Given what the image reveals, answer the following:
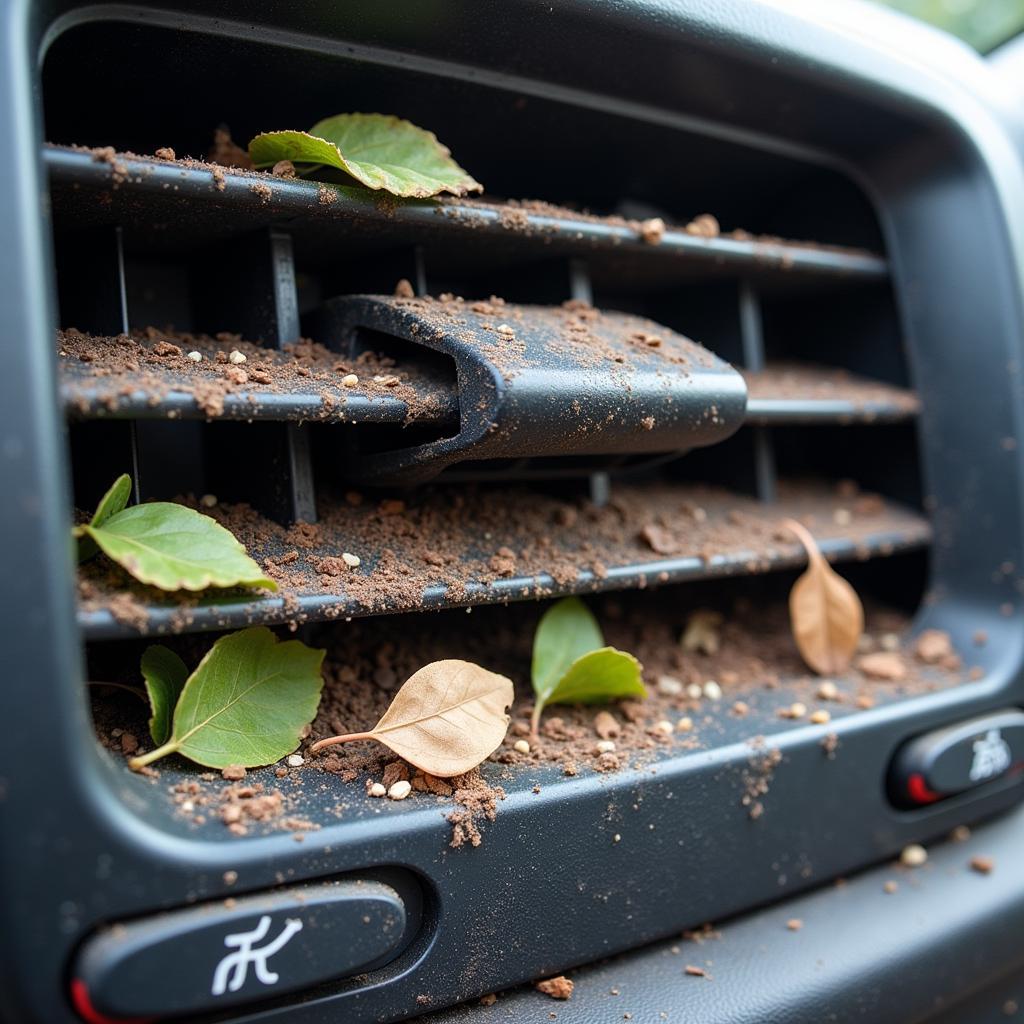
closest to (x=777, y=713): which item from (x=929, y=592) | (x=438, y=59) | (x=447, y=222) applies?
(x=929, y=592)

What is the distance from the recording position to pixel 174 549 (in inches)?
28.5

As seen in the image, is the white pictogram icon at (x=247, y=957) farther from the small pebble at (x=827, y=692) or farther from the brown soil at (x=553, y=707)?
the small pebble at (x=827, y=692)

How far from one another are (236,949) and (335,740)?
0.18 meters

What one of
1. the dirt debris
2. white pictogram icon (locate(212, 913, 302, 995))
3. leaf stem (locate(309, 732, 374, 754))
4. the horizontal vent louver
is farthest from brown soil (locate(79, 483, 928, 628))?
the dirt debris

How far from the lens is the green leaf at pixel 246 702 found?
788 millimetres

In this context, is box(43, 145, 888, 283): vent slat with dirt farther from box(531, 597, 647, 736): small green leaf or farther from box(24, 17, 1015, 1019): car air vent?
box(531, 597, 647, 736): small green leaf

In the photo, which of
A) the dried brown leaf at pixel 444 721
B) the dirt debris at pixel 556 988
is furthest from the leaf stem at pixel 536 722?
the dirt debris at pixel 556 988

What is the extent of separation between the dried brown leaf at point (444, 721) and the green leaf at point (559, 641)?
0.14m

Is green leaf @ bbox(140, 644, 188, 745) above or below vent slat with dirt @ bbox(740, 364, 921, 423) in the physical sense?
below

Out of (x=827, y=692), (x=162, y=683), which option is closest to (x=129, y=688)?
(x=162, y=683)

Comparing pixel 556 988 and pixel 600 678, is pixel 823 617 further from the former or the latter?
pixel 556 988

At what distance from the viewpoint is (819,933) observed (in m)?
1.04

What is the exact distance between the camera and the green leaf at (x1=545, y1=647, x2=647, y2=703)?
0.94 m

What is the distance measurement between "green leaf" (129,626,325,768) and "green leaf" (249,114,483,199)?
391 millimetres
